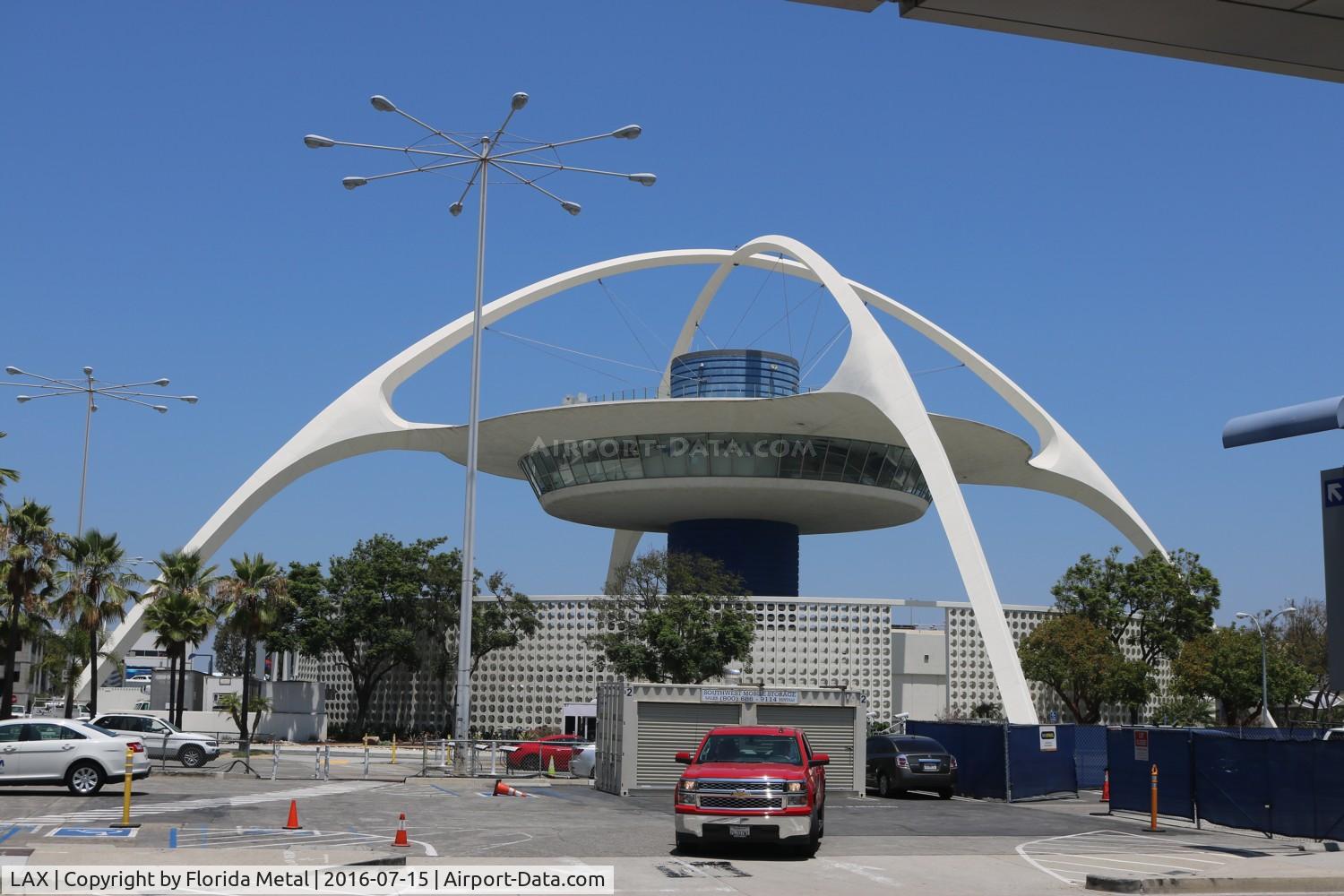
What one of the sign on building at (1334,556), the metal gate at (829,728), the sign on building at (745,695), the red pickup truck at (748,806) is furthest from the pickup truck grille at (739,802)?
the metal gate at (829,728)

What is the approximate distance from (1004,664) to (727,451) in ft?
66.8

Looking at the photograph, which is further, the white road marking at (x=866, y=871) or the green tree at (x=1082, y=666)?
the green tree at (x=1082, y=666)

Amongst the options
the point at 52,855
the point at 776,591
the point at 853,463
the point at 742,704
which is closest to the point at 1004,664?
the point at 742,704

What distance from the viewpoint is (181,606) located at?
177 feet

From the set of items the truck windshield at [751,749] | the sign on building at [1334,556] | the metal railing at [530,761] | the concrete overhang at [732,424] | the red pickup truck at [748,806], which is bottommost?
the metal railing at [530,761]

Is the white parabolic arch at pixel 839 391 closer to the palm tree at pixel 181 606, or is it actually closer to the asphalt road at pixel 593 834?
the palm tree at pixel 181 606

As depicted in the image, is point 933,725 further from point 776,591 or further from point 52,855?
point 776,591

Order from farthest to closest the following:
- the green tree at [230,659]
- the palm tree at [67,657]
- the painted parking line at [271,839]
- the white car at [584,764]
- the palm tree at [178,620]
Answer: the green tree at [230,659], the palm tree at [67,657], the palm tree at [178,620], the white car at [584,764], the painted parking line at [271,839]

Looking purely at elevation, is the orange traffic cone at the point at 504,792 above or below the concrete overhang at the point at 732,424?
below

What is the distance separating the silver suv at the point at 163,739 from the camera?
125 ft

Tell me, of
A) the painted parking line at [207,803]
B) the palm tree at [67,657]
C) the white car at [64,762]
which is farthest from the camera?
the palm tree at [67,657]

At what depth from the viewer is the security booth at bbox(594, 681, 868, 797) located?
31562 millimetres

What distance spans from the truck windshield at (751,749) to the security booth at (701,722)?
1151 cm

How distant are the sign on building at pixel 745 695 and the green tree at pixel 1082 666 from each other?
31.2 metres
